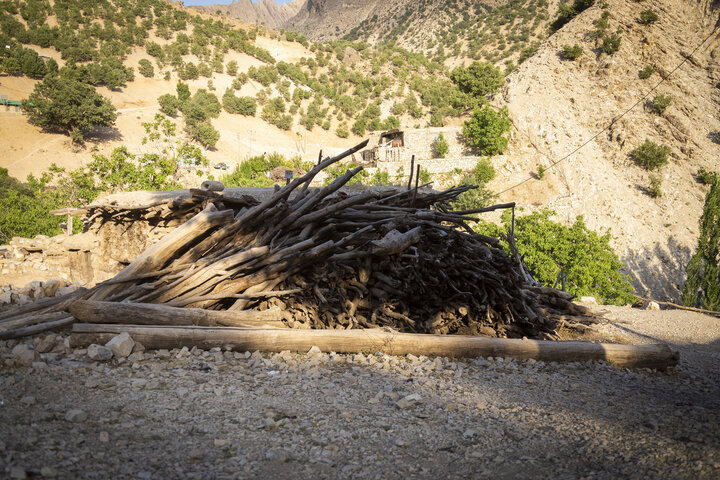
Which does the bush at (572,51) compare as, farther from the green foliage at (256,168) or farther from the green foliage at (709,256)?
the green foliage at (256,168)

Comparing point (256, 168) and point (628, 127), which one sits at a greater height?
point (628, 127)

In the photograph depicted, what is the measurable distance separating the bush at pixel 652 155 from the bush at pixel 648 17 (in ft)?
40.7

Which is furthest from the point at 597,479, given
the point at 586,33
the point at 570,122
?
the point at 586,33

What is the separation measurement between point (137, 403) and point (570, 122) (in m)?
35.5

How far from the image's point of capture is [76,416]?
2.16m

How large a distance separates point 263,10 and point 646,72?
18701cm

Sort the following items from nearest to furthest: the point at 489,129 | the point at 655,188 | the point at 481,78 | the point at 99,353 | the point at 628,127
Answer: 1. the point at 99,353
2. the point at 655,188
3. the point at 628,127
4. the point at 489,129
5. the point at 481,78

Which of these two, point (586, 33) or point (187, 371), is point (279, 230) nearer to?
point (187, 371)

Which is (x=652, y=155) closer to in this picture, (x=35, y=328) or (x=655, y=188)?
(x=655, y=188)

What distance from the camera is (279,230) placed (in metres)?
4.91

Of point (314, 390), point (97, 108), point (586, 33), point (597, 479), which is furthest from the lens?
point (97, 108)

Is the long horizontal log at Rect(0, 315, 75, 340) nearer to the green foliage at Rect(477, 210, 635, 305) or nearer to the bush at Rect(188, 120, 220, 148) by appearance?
the green foliage at Rect(477, 210, 635, 305)

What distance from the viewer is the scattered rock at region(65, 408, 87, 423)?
2.15 metres

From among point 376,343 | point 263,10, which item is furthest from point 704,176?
point 263,10
